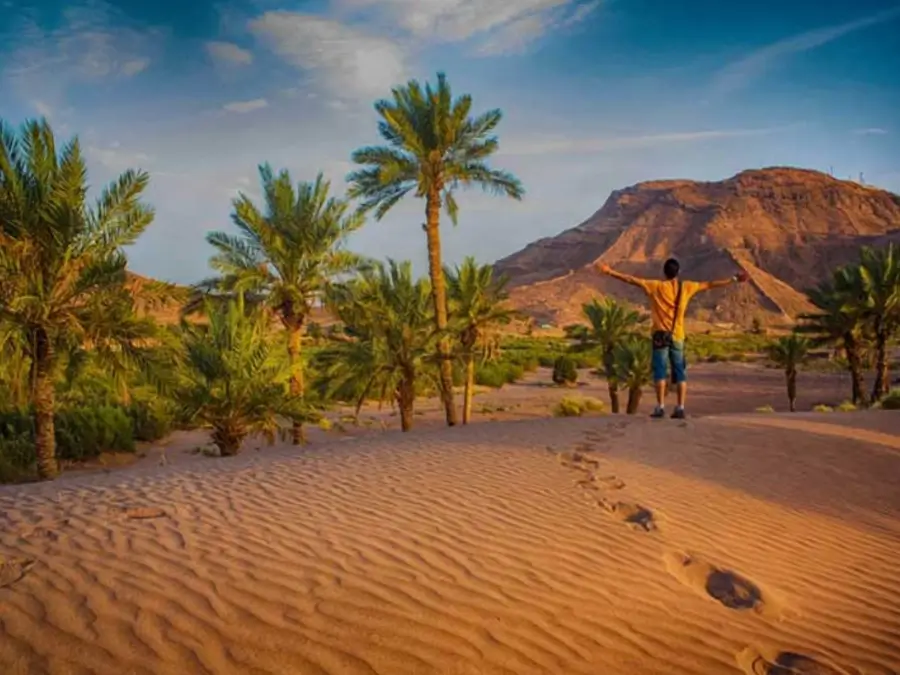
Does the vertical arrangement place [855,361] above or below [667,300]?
below

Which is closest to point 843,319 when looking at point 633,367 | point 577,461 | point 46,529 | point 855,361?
point 855,361

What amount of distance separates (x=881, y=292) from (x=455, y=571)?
844 inches

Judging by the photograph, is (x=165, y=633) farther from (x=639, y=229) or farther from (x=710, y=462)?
(x=639, y=229)

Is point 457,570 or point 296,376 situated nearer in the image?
point 457,570

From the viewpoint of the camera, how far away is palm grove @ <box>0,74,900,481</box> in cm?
986

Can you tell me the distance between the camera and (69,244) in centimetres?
991

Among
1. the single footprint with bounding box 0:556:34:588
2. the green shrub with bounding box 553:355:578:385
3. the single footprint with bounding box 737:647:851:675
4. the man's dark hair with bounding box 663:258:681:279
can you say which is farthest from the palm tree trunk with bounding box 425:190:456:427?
the green shrub with bounding box 553:355:578:385

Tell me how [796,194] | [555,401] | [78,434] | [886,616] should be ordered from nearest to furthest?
[886,616], [78,434], [555,401], [796,194]

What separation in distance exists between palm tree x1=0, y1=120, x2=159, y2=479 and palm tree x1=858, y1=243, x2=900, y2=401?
21.0 m

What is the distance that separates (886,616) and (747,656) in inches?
51.7

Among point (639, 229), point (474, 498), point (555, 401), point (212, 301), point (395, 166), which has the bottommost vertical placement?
point (555, 401)

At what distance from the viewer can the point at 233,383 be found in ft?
37.8

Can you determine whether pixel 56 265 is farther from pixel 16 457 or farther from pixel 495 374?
pixel 495 374

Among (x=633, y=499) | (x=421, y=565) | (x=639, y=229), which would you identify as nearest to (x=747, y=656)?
(x=421, y=565)
